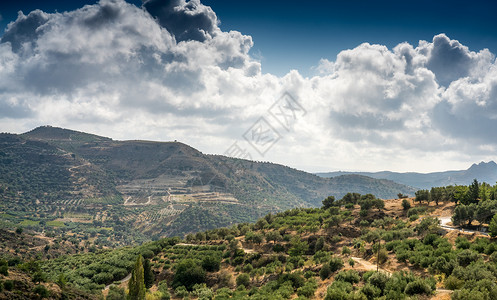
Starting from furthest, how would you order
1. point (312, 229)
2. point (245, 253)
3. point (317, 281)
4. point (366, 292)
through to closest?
point (312, 229), point (245, 253), point (317, 281), point (366, 292)

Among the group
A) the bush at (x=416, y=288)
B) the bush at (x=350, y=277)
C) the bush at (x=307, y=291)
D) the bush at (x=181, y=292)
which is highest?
the bush at (x=416, y=288)

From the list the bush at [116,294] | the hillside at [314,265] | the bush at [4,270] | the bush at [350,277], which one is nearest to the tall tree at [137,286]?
the hillside at [314,265]

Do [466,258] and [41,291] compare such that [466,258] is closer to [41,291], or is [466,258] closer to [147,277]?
[41,291]

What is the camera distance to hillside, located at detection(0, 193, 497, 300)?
999 inches

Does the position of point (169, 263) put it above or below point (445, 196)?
below

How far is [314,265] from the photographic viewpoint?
43.8 metres

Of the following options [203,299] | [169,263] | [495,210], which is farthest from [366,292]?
[169,263]

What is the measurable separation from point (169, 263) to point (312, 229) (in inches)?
1333

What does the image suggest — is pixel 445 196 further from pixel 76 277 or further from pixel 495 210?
pixel 76 277

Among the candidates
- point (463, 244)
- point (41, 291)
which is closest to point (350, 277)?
point (463, 244)

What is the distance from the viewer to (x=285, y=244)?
57719 mm

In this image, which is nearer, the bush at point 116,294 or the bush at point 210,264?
the bush at point 116,294

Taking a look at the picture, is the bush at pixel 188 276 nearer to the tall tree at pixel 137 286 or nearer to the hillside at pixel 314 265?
the hillside at pixel 314 265

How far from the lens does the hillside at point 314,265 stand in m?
25.4
